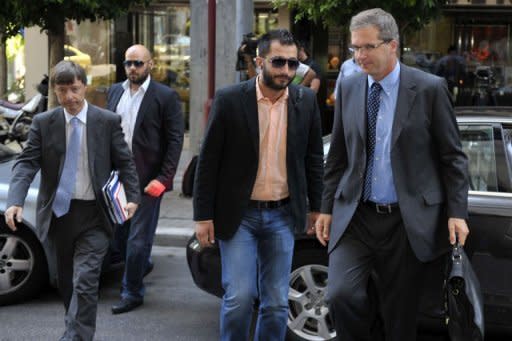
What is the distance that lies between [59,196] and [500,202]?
2.49 metres

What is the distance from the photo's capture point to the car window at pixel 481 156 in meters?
5.10

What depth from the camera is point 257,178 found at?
Answer: 4395 millimetres

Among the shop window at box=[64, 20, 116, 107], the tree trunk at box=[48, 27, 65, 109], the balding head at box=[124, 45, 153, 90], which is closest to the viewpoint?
the balding head at box=[124, 45, 153, 90]

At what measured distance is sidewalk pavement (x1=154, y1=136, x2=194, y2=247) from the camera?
27.9 ft

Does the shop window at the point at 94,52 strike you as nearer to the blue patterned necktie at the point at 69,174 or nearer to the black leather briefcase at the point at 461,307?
the blue patterned necktie at the point at 69,174

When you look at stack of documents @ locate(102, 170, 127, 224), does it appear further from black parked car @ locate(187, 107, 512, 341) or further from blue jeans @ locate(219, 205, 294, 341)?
blue jeans @ locate(219, 205, 294, 341)

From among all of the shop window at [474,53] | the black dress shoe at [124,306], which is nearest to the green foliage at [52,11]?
the black dress shoe at [124,306]

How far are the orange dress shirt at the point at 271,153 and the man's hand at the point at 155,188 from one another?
1915mm

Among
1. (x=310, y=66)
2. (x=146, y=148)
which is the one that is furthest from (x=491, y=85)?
(x=146, y=148)

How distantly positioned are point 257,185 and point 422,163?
84 centimetres

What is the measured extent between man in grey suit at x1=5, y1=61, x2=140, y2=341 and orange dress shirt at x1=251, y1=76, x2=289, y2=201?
1067 mm

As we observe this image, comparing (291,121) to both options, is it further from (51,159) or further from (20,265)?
(20,265)

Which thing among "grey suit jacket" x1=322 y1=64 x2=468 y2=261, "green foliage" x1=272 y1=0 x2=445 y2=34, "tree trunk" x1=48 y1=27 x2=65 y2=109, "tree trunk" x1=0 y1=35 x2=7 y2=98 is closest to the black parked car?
"grey suit jacket" x1=322 y1=64 x2=468 y2=261

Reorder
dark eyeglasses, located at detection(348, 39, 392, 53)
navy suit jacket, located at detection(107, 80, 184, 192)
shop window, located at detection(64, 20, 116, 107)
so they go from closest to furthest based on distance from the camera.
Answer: dark eyeglasses, located at detection(348, 39, 392, 53), navy suit jacket, located at detection(107, 80, 184, 192), shop window, located at detection(64, 20, 116, 107)
